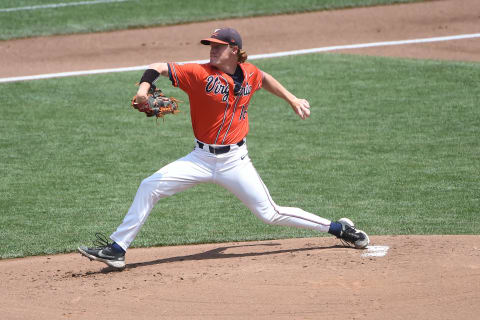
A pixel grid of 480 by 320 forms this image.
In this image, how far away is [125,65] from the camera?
1372cm

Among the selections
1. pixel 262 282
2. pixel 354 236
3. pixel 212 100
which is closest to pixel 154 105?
pixel 212 100

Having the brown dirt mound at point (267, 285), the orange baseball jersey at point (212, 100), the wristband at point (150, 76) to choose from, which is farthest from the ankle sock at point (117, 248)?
the wristband at point (150, 76)

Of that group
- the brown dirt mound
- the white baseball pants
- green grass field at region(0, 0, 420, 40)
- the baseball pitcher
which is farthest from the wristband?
green grass field at region(0, 0, 420, 40)

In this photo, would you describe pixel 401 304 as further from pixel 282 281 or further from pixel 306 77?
pixel 306 77

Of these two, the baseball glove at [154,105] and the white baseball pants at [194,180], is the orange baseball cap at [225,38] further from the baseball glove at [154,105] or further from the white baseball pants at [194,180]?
the white baseball pants at [194,180]

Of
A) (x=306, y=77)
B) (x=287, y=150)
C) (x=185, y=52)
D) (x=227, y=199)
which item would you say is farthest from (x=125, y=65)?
(x=227, y=199)

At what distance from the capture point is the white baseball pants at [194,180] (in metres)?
6.02

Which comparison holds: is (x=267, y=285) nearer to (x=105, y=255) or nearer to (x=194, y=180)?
(x=194, y=180)

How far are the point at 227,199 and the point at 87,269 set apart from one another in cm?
266

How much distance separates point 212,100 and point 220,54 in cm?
38

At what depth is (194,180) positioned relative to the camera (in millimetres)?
6078

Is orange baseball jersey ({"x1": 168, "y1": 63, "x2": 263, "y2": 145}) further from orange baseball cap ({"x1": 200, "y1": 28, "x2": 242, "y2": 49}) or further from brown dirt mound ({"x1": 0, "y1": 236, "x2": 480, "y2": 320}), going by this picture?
brown dirt mound ({"x1": 0, "y1": 236, "x2": 480, "y2": 320})

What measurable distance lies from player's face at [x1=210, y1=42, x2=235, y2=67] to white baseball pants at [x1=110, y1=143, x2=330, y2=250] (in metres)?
0.69

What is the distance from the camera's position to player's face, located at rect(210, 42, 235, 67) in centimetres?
598
